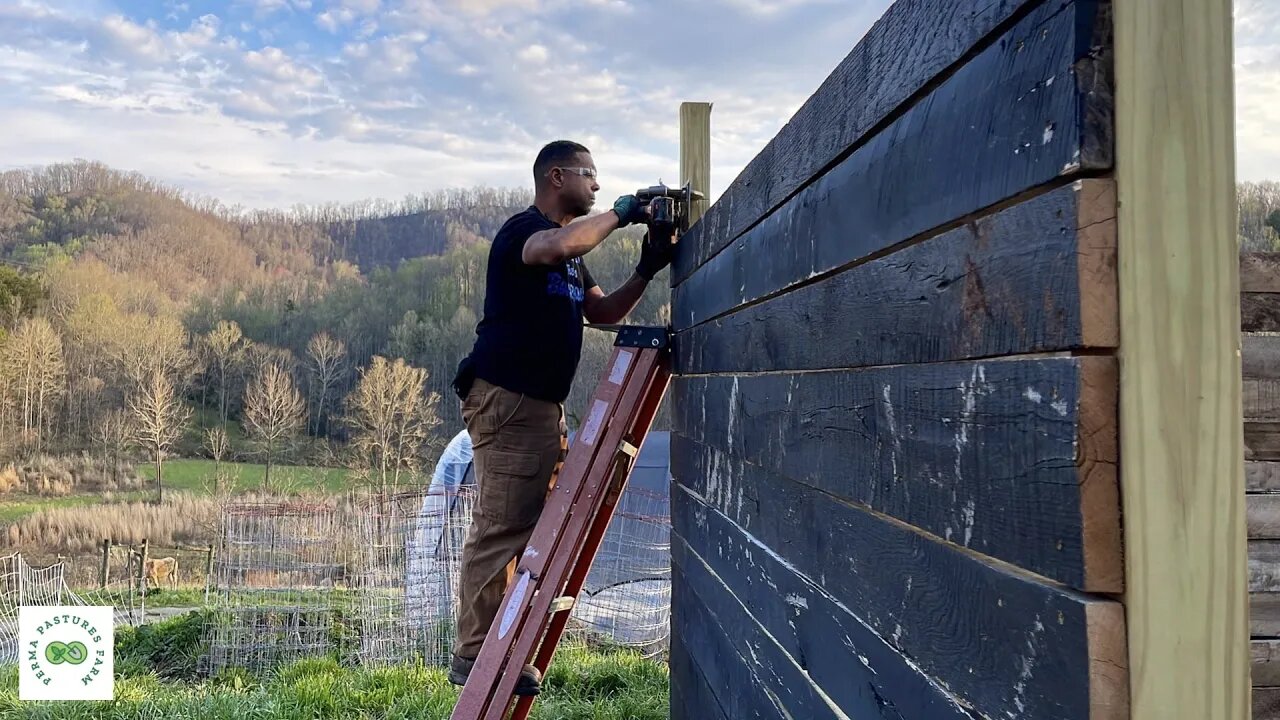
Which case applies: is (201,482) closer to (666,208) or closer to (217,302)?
(217,302)

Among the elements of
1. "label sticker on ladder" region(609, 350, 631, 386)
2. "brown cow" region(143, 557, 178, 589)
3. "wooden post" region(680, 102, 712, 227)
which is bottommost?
"brown cow" region(143, 557, 178, 589)

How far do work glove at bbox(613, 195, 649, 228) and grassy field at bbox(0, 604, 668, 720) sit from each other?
3168 mm

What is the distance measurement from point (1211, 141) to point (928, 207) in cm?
37

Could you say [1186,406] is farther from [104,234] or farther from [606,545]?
[104,234]

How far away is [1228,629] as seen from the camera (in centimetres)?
70

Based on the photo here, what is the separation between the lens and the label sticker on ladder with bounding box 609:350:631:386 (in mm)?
3119

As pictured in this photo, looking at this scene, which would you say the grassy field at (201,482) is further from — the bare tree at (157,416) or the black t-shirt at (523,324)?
the black t-shirt at (523,324)

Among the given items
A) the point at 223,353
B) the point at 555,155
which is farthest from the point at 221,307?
the point at 555,155

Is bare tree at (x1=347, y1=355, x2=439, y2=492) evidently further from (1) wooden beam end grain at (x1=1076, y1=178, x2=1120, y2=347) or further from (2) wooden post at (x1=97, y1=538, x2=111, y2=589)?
(1) wooden beam end grain at (x1=1076, y1=178, x2=1120, y2=347)

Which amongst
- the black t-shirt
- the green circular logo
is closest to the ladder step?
the black t-shirt

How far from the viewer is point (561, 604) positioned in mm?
2996

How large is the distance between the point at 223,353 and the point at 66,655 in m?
37.7

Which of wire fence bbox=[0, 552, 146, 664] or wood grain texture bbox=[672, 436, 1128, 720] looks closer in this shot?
wood grain texture bbox=[672, 436, 1128, 720]

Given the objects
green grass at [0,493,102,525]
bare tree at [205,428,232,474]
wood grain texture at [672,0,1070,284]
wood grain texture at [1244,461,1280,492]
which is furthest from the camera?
bare tree at [205,428,232,474]
